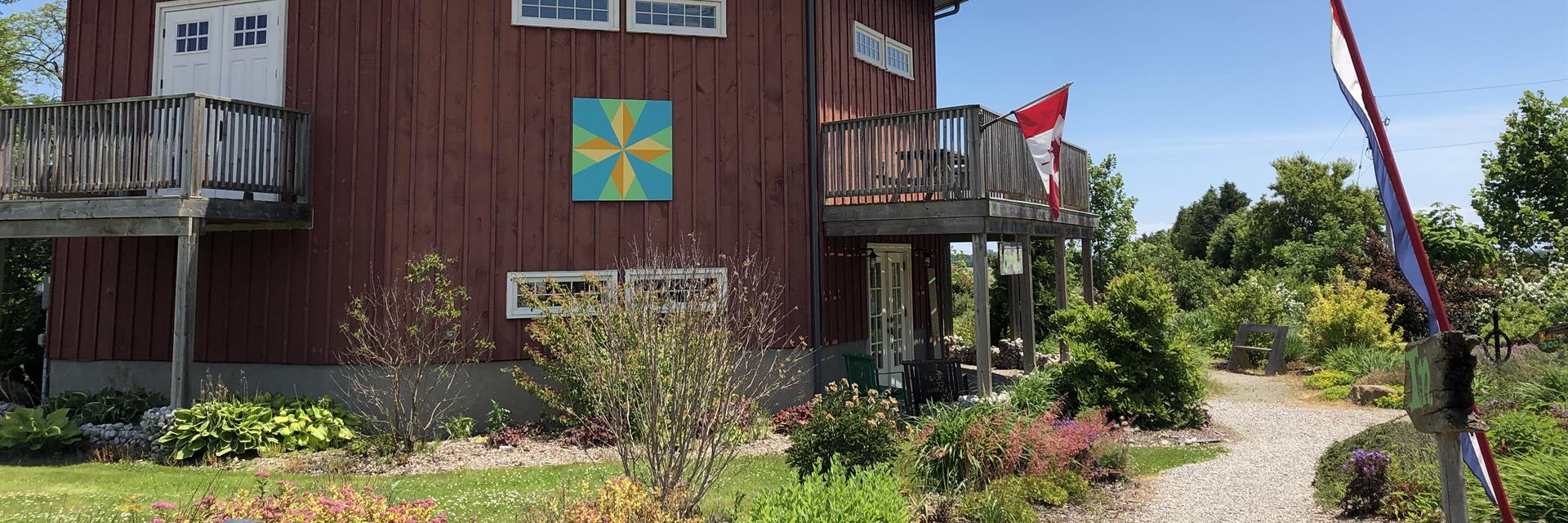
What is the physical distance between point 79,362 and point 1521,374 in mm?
16250

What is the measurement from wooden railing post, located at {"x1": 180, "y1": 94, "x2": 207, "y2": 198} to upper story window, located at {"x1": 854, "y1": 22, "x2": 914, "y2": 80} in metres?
7.68

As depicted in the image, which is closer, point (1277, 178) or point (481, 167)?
point (481, 167)

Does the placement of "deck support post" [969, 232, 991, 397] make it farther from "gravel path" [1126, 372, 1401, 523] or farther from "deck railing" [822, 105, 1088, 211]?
"gravel path" [1126, 372, 1401, 523]

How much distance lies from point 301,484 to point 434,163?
396cm

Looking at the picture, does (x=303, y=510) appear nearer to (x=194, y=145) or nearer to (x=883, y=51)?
(x=194, y=145)

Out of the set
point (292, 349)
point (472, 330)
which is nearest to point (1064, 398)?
point (472, 330)

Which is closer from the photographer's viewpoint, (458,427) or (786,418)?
(458,427)

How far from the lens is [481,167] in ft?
31.7

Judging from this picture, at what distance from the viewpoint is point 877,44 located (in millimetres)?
12500

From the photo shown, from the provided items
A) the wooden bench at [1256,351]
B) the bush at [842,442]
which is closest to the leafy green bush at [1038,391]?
the bush at [842,442]

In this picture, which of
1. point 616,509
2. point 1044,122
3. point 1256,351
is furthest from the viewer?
point 1256,351

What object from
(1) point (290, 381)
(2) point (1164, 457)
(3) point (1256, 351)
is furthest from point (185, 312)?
(3) point (1256, 351)

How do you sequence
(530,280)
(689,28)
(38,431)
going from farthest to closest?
1. (689,28)
2. (530,280)
3. (38,431)

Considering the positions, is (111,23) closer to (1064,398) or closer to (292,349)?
(292,349)
